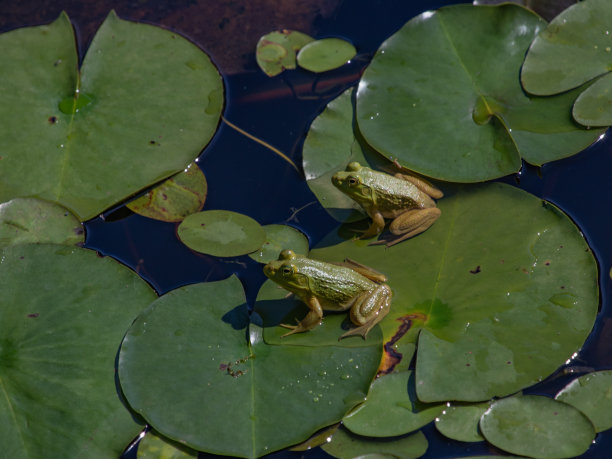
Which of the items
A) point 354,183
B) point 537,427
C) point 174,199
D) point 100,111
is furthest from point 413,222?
point 100,111

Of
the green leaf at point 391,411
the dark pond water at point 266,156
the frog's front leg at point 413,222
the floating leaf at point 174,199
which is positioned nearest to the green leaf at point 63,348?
the dark pond water at point 266,156

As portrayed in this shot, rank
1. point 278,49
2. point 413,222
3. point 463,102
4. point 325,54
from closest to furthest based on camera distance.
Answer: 1. point 413,222
2. point 463,102
3. point 325,54
4. point 278,49

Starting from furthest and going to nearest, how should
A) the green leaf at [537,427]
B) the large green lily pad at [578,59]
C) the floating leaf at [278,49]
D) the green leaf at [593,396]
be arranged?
the floating leaf at [278,49] < the large green lily pad at [578,59] < the green leaf at [593,396] < the green leaf at [537,427]

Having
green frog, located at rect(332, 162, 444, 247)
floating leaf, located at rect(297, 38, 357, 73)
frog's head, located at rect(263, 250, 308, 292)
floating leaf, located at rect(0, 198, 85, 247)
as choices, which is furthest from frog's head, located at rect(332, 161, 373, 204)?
floating leaf, located at rect(0, 198, 85, 247)

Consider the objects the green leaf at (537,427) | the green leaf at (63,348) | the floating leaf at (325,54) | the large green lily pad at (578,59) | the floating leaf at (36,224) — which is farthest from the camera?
the floating leaf at (325,54)

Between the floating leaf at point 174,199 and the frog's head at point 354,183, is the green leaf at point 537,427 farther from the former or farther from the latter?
the floating leaf at point 174,199

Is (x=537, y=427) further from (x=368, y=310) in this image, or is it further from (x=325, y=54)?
(x=325, y=54)

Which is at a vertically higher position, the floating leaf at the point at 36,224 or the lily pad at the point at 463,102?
the lily pad at the point at 463,102
